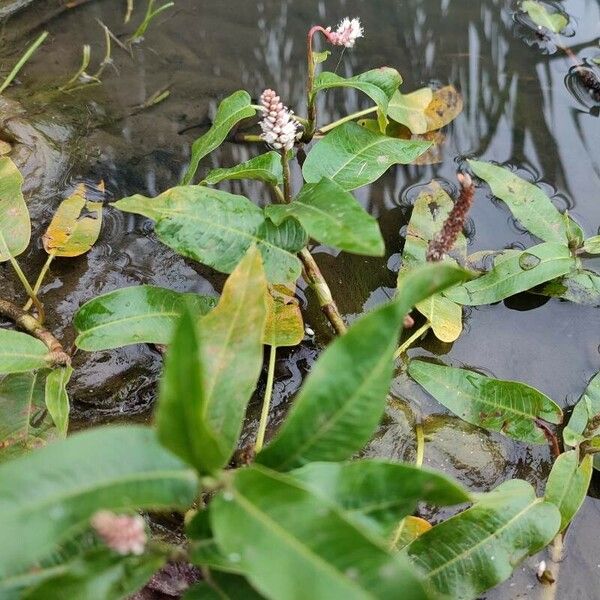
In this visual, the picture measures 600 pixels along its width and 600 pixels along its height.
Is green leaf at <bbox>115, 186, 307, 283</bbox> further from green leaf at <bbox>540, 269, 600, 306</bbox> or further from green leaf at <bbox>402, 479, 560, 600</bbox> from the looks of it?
green leaf at <bbox>540, 269, 600, 306</bbox>

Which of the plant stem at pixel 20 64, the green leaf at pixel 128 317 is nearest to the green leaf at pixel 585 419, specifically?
the green leaf at pixel 128 317

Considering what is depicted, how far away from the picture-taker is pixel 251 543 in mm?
802

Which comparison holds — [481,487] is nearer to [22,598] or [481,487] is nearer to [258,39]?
[22,598]

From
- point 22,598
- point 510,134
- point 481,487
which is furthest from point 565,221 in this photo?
point 22,598

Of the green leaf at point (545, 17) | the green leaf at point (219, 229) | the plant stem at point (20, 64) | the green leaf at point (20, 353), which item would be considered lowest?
the green leaf at point (20, 353)

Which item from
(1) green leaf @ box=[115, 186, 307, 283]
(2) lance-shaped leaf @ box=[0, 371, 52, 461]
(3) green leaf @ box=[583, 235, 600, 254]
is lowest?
(3) green leaf @ box=[583, 235, 600, 254]

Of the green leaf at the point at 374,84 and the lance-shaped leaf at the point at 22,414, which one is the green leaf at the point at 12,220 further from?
the green leaf at the point at 374,84

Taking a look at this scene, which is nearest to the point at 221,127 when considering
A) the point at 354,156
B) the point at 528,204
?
the point at 354,156

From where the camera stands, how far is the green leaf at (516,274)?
69.5 inches

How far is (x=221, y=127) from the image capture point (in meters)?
Result: 1.75

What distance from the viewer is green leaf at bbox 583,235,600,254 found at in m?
1.83

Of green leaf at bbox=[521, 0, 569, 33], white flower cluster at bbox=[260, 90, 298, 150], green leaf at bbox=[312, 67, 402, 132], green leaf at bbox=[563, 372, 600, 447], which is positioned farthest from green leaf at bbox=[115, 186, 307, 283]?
green leaf at bbox=[521, 0, 569, 33]

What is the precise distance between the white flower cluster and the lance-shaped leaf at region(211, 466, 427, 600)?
0.90 m

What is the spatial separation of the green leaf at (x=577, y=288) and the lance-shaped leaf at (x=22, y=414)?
1.42m
